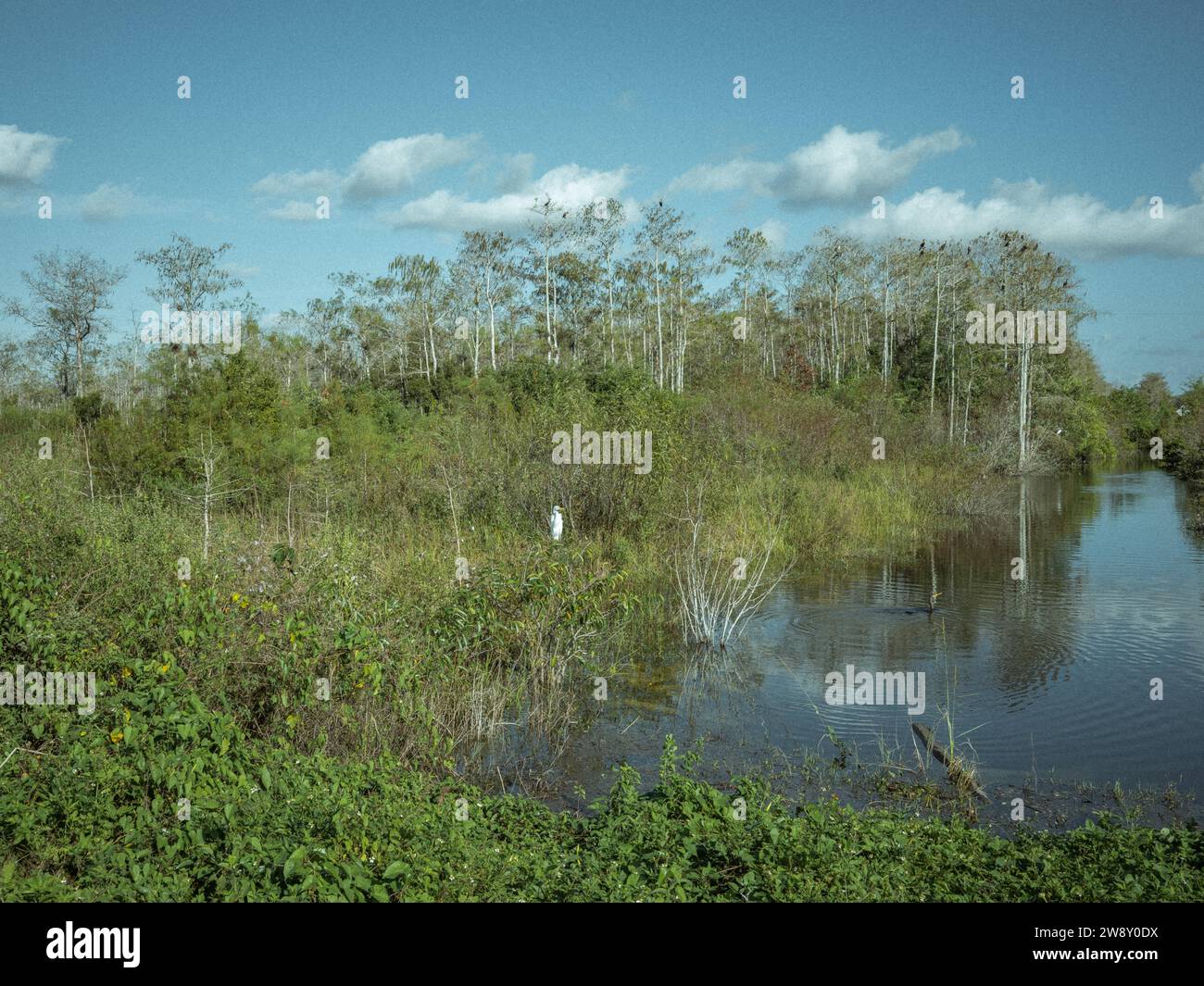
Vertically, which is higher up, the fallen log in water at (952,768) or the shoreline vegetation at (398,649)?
the shoreline vegetation at (398,649)

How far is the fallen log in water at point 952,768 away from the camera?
291 inches

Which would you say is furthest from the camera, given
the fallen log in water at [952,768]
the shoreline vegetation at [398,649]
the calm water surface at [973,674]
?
the calm water surface at [973,674]

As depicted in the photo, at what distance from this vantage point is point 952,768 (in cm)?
768

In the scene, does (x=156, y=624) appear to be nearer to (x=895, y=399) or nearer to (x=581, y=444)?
(x=581, y=444)

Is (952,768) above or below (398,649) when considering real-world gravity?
below

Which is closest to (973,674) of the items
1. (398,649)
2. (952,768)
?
(952,768)

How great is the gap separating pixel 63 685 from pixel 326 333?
5044cm

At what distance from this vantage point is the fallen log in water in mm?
7398

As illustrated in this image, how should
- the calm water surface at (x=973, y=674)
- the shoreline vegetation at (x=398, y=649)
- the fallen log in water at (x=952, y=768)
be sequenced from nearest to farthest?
the shoreline vegetation at (x=398, y=649), the fallen log in water at (x=952, y=768), the calm water surface at (x=973, y=674)

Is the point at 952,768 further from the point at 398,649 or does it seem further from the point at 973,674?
the point at 398,649

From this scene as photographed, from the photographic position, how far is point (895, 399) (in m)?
37.1

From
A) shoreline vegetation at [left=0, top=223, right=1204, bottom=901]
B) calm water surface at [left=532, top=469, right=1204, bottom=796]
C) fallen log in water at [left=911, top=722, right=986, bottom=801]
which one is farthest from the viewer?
calm water surface at [left=532, top=469, right=1204, bottom=796]

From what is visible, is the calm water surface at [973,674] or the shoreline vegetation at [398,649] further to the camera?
the calm water surface at [973,674]

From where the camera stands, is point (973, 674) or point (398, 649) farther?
point (973, 674)
